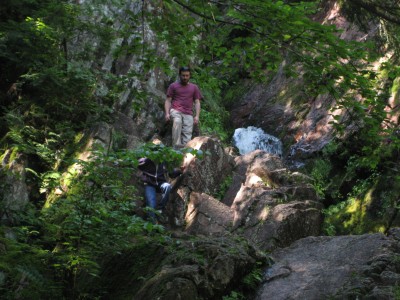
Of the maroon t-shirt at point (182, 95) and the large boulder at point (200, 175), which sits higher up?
the maroon t-shirt at point (182, 95)

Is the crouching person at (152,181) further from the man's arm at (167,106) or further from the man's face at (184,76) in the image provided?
the man's face at (184,76)

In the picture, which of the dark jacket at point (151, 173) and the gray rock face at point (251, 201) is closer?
the gray rock face at point (251, 201)

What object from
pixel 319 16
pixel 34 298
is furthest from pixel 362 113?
pixel 319 16

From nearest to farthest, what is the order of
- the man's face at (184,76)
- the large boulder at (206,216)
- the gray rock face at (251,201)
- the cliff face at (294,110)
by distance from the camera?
the gray rock face at (251,201) → the large boulder at (206,216) → the man's face at (184,76) → the cliff face at (294,110)

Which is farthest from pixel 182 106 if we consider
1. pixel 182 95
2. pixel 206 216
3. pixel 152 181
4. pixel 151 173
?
pixel 206 216

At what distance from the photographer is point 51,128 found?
10.4m

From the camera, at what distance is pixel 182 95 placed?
1027 cm

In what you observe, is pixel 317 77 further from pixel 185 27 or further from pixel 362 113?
pixel 185 27

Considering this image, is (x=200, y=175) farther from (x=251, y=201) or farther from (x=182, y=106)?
(x=251, y=201)

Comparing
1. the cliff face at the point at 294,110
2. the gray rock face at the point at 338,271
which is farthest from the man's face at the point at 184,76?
the cliff face at the point at 294,110

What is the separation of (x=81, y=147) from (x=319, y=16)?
53.5ft

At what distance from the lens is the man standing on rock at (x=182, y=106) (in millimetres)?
10211

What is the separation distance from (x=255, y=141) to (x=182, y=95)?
8.26 meters

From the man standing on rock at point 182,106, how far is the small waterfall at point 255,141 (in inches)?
284
